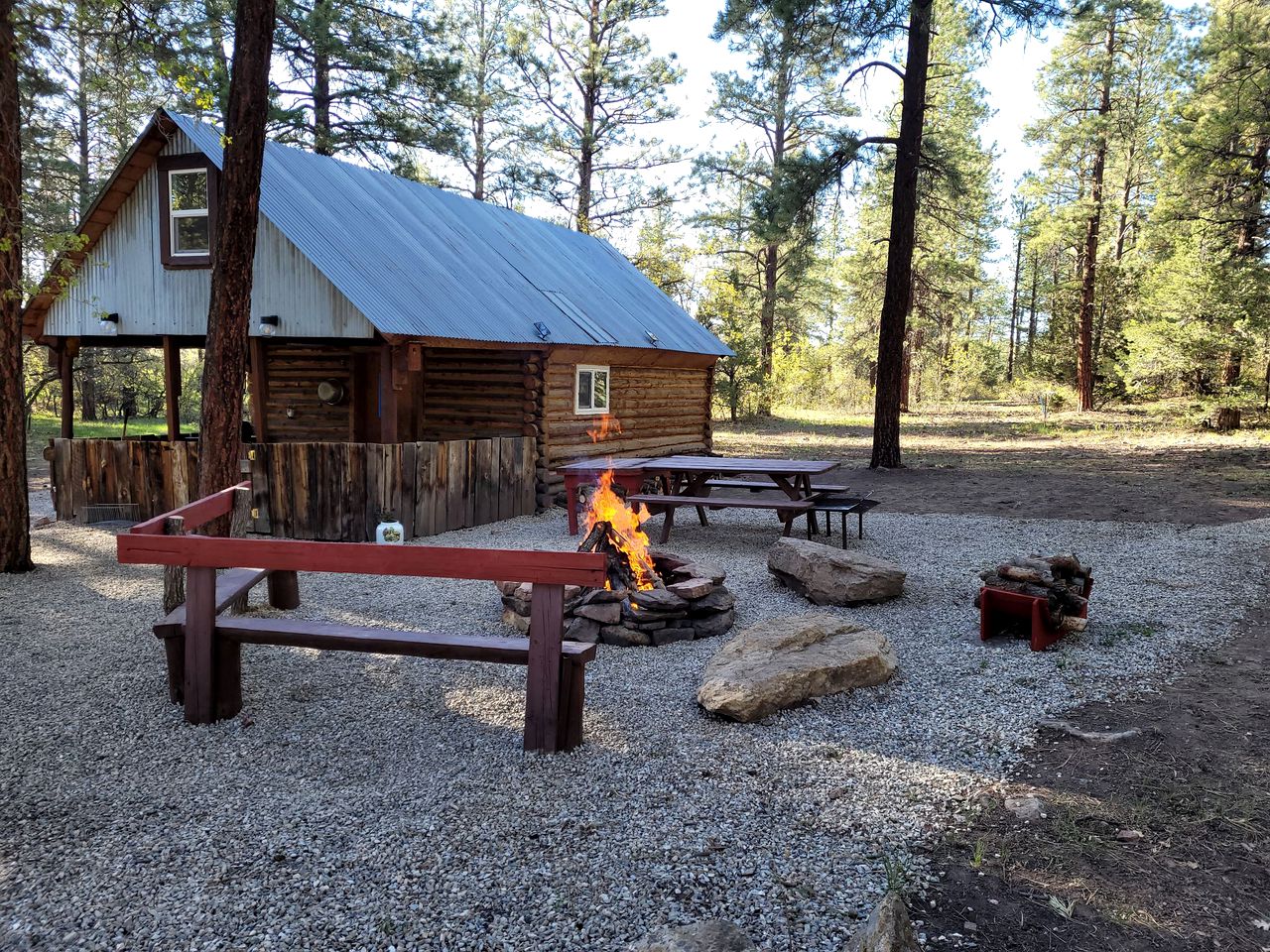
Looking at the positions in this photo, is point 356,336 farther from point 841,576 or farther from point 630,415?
point 841,576

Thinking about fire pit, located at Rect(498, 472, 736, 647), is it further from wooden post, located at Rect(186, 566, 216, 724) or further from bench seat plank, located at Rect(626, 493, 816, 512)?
bench seat plank, located at Rect(626, 493, 816, 512)

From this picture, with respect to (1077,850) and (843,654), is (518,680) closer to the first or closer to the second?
(843,654)

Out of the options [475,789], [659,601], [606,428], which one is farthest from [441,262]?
[475,789]

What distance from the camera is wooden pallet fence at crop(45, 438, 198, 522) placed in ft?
38.8

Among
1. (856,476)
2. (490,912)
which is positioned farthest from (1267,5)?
(490,912)

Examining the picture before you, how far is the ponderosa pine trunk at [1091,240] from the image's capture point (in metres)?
27.2

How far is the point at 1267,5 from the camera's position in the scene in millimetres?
17969

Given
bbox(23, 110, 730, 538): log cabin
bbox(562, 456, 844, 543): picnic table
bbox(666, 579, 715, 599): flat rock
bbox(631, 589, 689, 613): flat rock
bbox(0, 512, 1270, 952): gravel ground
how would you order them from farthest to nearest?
bbox(23, 110, 730, 538): log cabin < bbox(562, 456, 844, 543): picnic table < bbox(666, 579, 715, 599): flat rock < bbox(631, 589, 689, 613): flat rock < bbox(0, 512, 1270, 952): gravel ground

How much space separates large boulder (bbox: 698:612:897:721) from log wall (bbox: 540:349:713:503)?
863 cm

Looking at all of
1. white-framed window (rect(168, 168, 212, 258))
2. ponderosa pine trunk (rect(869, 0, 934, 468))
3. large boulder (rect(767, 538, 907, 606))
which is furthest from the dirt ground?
white-framed window (rect(168, 168, 212, 258))

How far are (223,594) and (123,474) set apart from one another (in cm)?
796

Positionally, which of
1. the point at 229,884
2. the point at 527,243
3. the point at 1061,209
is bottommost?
the point at 229,884

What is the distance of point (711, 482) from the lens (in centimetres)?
1257

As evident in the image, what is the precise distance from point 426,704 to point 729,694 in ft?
6.32
